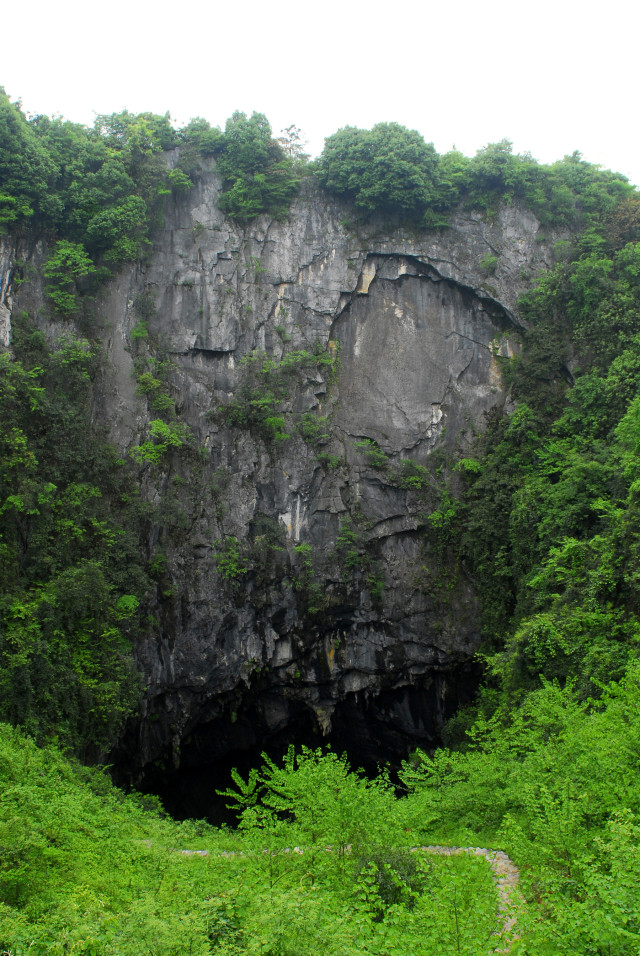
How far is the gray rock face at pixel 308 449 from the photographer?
2073 centimetres

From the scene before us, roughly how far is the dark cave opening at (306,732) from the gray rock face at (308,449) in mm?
74

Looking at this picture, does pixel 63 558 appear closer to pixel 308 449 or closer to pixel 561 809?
pixel 308 449

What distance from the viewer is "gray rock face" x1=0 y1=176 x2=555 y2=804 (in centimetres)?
2073

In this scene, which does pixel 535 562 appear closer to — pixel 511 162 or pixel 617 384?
pixel 617 384

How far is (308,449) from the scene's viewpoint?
22.4m

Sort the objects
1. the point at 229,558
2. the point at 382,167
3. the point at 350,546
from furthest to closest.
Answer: the point at 382,167 < the point at 350,546 < the point at 229,558

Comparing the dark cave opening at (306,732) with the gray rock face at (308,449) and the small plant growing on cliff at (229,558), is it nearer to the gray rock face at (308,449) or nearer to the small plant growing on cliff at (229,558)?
the gray rock face at (308,449)

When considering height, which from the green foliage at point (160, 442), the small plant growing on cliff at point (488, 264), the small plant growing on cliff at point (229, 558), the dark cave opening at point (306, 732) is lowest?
the dark cave opening at point (306, 732)

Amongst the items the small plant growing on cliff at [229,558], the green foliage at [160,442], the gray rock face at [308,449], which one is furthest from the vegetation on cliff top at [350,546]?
the small plant growing on cliff at [229,558]

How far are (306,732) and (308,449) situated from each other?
9.27m

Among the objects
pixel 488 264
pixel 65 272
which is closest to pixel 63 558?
pixel 65 272

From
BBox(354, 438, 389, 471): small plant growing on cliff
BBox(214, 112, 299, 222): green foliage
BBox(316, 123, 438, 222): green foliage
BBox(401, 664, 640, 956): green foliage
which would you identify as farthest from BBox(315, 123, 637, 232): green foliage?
BBox(401, 664, 640, 956): green foliage

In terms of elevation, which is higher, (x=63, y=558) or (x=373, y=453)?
(x=373, y=453)

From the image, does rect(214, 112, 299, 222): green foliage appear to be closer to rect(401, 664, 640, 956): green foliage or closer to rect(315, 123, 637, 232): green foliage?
rect(315, 123, 637, 232): green foliage
